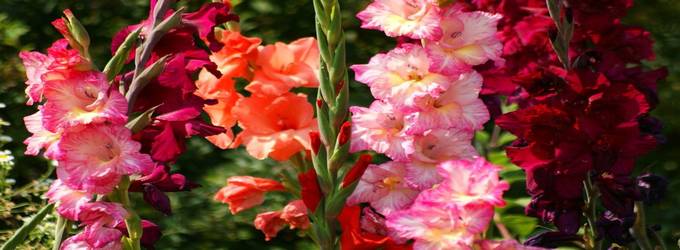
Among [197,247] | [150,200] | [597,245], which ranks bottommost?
[197,247]

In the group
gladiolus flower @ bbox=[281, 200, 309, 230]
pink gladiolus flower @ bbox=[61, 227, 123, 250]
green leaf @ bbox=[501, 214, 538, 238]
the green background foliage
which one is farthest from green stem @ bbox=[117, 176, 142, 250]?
the green background foliage

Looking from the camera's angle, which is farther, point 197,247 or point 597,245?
point 197,247

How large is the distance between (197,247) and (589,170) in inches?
50.4

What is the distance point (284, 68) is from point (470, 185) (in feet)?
1.61

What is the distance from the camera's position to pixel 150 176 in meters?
1.63

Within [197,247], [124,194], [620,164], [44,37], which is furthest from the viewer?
[44,37]

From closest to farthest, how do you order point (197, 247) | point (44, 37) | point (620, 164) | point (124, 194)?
point (124, 194), point (620, 164), point (197, 247), point (44, 37)

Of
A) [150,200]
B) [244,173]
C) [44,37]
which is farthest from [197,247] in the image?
[150,200]

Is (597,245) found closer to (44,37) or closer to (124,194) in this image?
(124,194)

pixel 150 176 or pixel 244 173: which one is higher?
pixel 150 176

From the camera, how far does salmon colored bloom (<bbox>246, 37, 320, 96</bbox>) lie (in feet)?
6.00

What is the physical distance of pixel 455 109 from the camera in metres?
1.67

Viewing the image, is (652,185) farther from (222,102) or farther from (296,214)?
(222,102)

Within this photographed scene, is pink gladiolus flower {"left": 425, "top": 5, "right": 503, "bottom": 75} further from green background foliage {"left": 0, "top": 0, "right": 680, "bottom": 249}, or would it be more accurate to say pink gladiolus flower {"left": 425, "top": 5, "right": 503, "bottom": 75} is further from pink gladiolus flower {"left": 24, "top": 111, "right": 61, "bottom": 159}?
green background foliage {"left": 0, "top": 0, "right": 680, "bottom": 249}
